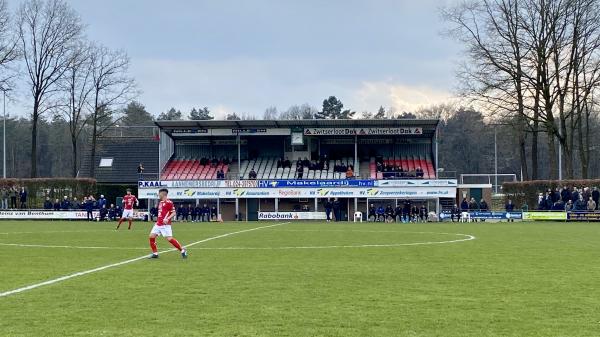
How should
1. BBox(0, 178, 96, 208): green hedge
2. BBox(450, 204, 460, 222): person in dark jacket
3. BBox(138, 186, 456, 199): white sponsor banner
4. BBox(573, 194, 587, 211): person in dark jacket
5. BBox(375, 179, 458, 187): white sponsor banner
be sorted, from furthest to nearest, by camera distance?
BBox(0, 178, 96, 208): green hedge
BBox(138, 186, 456, 199): white sponsor banner
BBox(375, 179, 458, 187): white sponsor banner
BBox(450, 204, 460, 222): person in dark jacket
BBox(573, 194, 587, 211): person in dark jacket

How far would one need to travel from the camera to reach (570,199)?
51000mm

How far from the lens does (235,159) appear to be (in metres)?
67.4

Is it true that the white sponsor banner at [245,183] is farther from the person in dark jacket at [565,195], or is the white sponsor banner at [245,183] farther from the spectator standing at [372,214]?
the person in dark jacket at [565,195]

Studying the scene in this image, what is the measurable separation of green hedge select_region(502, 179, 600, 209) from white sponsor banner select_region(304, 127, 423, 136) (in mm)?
9597

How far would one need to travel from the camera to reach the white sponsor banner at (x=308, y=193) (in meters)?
56.0

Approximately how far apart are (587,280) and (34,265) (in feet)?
41.6

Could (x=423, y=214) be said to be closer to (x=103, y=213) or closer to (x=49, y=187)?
(x=103, y=213)

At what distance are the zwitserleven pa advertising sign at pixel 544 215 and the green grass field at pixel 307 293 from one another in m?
29.3

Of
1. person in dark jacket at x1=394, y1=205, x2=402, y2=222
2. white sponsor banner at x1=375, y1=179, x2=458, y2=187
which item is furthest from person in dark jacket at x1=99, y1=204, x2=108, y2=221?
person in dark jacket at x1=394, y1=205, x2=402, y2=222

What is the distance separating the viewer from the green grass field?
9.43m

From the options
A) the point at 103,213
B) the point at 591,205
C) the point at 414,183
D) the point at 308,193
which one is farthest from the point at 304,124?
the point at 591,205

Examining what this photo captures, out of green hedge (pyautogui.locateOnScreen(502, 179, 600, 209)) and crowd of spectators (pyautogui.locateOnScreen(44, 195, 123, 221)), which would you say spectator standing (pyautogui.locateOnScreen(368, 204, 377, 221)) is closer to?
green hedge (pyautogui.locateOnScreen(502, 179, 600, 209))

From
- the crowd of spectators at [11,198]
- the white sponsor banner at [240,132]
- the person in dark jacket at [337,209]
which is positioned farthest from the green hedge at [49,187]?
the person in dark jacket at [337,209]

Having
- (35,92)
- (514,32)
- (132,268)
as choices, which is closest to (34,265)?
(132,268)
